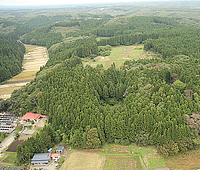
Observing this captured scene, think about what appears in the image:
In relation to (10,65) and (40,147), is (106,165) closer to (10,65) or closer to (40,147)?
(40,147)

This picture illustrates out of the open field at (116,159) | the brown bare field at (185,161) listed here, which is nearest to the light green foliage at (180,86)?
the brown bare field at (185,161)

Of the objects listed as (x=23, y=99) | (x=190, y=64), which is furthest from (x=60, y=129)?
(x=190, y=64)

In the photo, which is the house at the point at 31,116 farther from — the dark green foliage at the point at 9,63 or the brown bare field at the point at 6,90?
the dark green foliage at the point at 9,63

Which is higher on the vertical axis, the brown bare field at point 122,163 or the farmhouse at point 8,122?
the farmhouse at point 8,122

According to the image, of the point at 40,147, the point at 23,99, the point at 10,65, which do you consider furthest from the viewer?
the point at 10,65

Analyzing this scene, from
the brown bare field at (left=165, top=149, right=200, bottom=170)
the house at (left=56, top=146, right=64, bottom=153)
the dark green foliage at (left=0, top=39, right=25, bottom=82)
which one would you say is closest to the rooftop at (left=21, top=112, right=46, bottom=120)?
the house at (left=56, top=146, right=64, bottom=153)

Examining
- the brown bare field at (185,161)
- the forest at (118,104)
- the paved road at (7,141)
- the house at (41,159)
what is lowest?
the paved road at (7,141)
